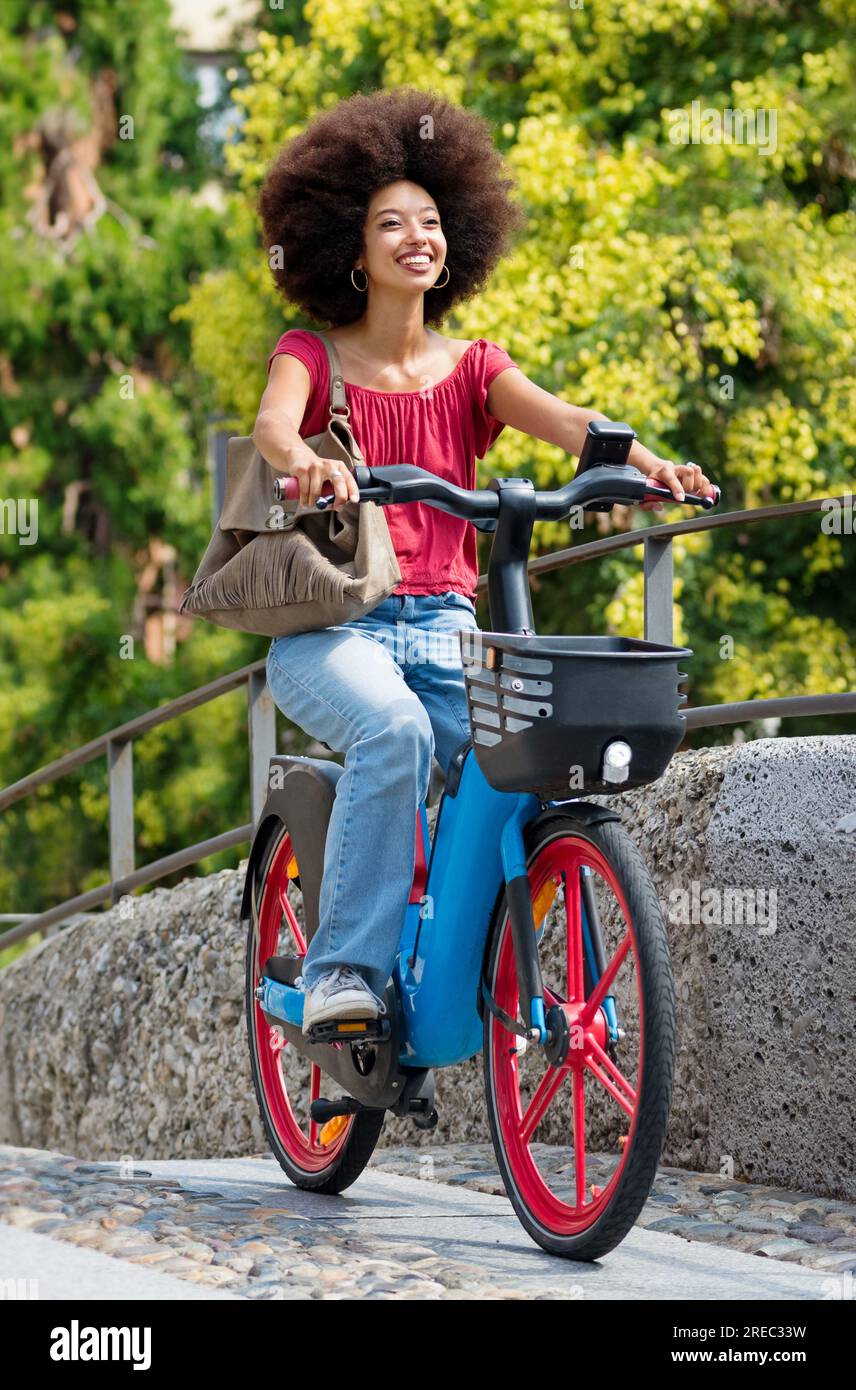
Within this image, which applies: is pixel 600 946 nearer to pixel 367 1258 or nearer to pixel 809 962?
pixel 367 1258

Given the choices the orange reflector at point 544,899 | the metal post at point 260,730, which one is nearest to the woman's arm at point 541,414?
the orange reflector at point 544,899

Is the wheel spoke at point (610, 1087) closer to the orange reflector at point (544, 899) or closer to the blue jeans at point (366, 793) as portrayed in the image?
the orange reflector at point (544, 899)

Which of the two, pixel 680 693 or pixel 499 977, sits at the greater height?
pixel 680 693

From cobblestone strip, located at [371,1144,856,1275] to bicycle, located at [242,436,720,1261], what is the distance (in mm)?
263

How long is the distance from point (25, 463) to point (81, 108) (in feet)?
15.4

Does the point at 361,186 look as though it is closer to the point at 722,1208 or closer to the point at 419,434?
the point at 419,434

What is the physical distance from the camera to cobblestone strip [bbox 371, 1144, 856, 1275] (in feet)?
13.3

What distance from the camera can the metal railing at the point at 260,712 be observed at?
18.0 ft

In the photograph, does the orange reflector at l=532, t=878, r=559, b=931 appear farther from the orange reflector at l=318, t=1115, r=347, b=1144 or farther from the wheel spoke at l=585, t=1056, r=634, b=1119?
the orange reflector at l=318, t=1115, r=347, b=1144

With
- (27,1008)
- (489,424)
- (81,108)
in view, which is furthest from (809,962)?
(81,108)

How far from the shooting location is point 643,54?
1702 centimetres

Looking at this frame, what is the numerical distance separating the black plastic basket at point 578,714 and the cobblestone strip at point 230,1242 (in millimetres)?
848

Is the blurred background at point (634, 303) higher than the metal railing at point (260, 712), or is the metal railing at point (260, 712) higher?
the blurred background at point (634, 303)

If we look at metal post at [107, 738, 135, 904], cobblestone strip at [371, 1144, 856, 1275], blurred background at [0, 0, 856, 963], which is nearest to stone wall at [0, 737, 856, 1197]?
cobblestone strip at [371, 1144, 856, 1275]
